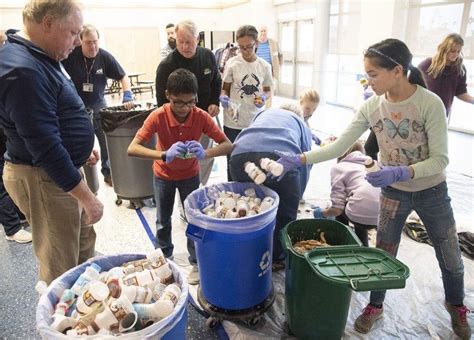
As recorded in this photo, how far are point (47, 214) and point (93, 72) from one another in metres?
1.82

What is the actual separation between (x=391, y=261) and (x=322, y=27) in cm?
621

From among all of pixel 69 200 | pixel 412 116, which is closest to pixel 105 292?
pixel 69 200

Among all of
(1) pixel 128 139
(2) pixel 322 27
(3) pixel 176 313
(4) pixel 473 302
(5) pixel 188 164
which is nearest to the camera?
(3) pixel 176 313

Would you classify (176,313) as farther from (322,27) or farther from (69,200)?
(322,27)

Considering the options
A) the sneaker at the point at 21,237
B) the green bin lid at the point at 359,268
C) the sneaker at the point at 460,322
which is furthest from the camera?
the sneaker at the point at 21,237

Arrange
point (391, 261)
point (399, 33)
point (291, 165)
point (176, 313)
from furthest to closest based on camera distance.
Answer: point (399, 33) < point (291, 165) < point (391, 261) < point (176, 313)

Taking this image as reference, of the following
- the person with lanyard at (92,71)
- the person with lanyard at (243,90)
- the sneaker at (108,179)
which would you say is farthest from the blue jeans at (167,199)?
the sneaker at (108,179)

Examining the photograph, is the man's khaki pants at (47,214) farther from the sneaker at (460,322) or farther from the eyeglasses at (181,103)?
the sneaker at (460,322)

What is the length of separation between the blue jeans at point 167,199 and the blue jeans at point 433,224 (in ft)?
3.20

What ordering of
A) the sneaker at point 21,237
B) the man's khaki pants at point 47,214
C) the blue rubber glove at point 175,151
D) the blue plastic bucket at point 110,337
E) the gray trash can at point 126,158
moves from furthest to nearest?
the gray trash can at point 126,158 → the sneaker at point 21,237 → the blue rubber glove at point 175,151 → the man's khaki pants at point 47,214 → the blue plastic bucket at point 110,337

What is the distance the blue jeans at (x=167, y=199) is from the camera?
1.85m

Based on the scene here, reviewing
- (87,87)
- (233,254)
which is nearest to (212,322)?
(233,254)

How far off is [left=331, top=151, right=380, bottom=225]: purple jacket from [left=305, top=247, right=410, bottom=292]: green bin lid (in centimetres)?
60

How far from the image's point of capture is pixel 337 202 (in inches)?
76.0
